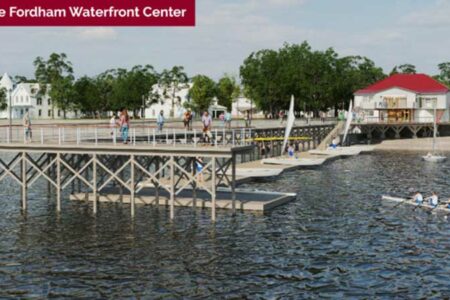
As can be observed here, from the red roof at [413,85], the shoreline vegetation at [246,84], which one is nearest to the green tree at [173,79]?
the shoreline vegetation at [246,84]

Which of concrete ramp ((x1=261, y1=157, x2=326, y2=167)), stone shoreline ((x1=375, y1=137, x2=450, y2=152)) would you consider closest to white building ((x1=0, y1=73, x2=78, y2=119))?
stone shoreline ((x1=375, y1=137, x2=450, y2=152))

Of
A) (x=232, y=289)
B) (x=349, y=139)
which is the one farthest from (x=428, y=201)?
(x=349, y=139)

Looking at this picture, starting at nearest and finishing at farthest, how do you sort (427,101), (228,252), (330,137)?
1. (228,252)
2. (330,137)
3. (427,101)

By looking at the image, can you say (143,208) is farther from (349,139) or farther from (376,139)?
(376,139)

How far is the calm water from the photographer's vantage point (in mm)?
21047

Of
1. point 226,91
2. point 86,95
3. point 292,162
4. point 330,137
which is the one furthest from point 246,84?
point 292,162

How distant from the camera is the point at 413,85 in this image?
10950 cm

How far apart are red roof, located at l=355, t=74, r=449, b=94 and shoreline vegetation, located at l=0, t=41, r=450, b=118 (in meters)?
26.6

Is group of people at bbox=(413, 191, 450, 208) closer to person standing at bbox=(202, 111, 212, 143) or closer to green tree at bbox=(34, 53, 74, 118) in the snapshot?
person standing at bbox=(202, 111, 212, 143)

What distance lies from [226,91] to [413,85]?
67.0 metres

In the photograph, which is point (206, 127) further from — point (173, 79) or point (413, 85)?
point (173, 79)

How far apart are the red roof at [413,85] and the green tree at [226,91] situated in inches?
2371

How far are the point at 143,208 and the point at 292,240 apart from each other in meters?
10.9

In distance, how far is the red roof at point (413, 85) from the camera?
350ft
